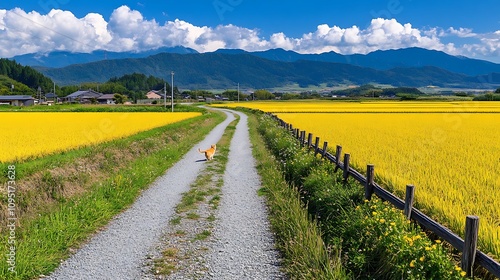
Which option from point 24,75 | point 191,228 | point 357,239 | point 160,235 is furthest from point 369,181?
point 24,75

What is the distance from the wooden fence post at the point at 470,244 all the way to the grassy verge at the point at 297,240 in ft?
5.45

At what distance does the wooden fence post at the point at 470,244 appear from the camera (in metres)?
4.38

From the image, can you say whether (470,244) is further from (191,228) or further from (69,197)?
(69,197)

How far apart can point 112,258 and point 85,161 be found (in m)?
6.87

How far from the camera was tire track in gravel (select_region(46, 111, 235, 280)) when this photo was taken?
6.07 meters

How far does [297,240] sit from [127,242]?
3.47 meters

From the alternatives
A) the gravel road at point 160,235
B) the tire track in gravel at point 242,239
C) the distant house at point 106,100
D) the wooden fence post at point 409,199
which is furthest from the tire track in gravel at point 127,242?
the distant house at point 106,100

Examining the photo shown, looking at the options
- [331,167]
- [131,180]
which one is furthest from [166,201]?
[331,167]

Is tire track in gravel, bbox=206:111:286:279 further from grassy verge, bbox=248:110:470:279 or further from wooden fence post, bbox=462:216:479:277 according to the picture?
wooden fence post, bbox=462:216:479:277

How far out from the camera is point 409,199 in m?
6.04

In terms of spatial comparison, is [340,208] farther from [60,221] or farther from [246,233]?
[60,221]

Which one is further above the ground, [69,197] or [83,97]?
[83,97]

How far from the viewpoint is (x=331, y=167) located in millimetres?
11484

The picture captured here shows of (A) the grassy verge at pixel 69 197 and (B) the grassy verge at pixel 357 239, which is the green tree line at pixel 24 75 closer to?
(A) the grassy verge at pixel 69 197
